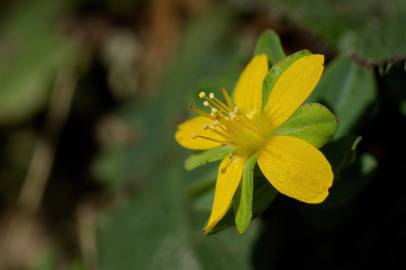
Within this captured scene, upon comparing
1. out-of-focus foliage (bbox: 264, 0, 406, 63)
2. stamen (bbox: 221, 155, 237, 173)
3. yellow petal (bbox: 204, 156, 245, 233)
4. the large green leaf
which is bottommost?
the large green leaf

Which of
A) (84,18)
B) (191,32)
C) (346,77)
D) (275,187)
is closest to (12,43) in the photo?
(84,18)

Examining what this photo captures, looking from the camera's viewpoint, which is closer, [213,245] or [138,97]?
[213,245]

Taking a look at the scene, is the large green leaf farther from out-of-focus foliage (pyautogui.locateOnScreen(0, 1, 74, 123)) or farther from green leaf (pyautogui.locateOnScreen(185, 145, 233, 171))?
out-of-focus foliage (pyautogui.locateOnScreen(0, 1, 74, 123))

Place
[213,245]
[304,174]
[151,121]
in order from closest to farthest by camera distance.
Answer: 1. [304,174]
2. [213,245]
3. [151,121]

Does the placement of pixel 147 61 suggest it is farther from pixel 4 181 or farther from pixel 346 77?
pixel 346 77

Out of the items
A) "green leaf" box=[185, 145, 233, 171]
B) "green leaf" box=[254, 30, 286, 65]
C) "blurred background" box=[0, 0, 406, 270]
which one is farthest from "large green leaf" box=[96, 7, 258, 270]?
"green leaf" box=[254, 30, 286, 65]

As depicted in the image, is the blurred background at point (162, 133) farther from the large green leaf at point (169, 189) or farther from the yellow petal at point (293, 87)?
the yellow petal at point (293, 87)

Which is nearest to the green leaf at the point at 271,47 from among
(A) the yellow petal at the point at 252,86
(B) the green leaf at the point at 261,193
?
(A) the yellow petal at the point at 252,86

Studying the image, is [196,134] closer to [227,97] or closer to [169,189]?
[227,97]
